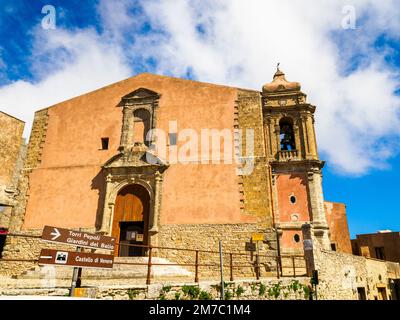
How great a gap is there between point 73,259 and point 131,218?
8037mm

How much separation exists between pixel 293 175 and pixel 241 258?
688 centimetres

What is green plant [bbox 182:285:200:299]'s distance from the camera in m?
6.82

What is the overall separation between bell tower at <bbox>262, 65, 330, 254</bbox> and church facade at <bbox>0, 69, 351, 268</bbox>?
83mm

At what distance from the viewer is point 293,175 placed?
17.1 m

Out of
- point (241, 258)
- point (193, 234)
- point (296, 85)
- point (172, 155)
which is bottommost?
point (241, 258)

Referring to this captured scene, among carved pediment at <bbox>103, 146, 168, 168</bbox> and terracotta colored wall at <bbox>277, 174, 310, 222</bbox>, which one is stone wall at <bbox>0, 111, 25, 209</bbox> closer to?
carved pediment at <bbox>103, 146, 168, 168</bbox>

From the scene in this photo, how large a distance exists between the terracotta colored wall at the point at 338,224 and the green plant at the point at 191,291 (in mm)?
16872

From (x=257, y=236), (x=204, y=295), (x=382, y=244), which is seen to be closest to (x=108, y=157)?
(x=257, y=236)

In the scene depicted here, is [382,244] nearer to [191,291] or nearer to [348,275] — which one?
[348,275]

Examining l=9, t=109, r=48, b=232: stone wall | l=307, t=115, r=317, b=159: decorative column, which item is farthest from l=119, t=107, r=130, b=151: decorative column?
l=307, t=115, r=317, b=159: decorative column

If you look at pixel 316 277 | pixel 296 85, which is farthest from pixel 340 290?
pixel 296 85

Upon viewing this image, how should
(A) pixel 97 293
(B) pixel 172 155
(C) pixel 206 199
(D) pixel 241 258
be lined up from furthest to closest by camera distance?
(B) pixel 172 155 → (C) pixel 206 199 → (D) pixel 241 258 → (A) pixel 97 293

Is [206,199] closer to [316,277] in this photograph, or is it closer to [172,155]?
[172,155]

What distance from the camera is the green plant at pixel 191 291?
268 inches
